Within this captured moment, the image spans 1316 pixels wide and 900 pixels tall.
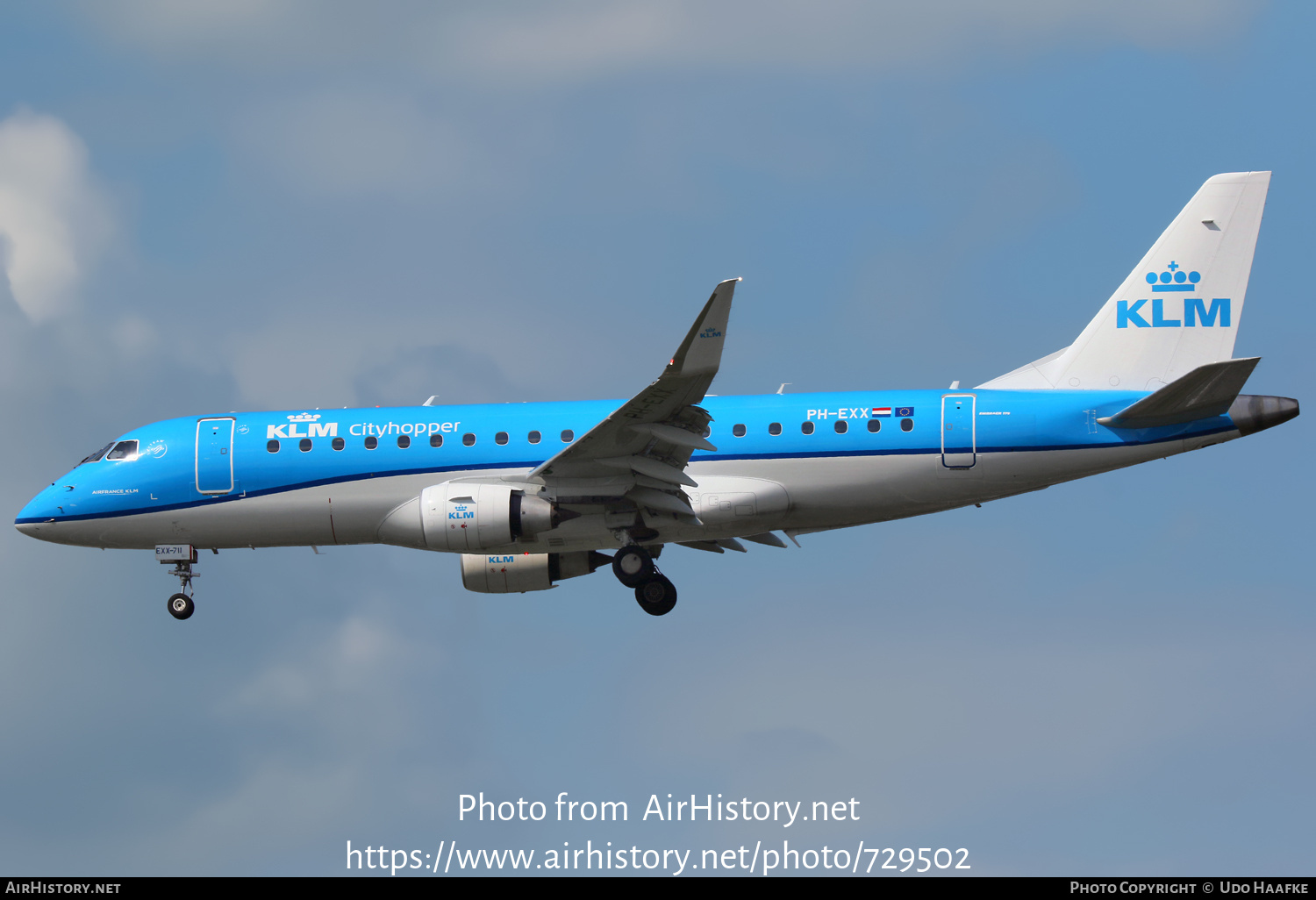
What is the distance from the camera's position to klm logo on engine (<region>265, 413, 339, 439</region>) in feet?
98.7

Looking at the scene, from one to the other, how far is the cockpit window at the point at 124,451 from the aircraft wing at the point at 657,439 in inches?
360

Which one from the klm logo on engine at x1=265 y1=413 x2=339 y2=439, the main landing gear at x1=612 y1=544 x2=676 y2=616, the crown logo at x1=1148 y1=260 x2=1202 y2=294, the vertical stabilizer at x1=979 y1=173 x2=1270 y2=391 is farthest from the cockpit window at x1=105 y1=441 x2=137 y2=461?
the crown logo at x1=1148 y1=260 x2=1202 y2=294

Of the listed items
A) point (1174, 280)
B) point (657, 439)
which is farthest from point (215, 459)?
point (1174, 280)

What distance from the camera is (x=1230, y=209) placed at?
2995 centimetres

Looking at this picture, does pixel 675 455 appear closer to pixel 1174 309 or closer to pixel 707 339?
pixel 707 339

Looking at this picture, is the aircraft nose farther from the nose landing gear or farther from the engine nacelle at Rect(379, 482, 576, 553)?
the engine nacelle at Rect(379, 482, 576, 553)

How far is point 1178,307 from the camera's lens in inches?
1176

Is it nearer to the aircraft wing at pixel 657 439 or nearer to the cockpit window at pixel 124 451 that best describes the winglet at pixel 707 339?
the aircraft wing at pixel 657 439

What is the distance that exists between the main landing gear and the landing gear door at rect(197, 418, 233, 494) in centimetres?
813

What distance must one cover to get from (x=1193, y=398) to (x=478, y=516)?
1327 centimetres

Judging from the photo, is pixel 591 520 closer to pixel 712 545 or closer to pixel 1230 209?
pixel 712 545

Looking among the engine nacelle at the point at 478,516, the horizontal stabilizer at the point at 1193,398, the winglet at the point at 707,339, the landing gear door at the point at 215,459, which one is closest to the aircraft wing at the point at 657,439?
the winglet at the point at 707,339

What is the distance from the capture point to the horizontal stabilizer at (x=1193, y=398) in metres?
26.6

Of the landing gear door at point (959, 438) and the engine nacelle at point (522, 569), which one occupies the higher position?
the landing gear door at point (959, 438)
